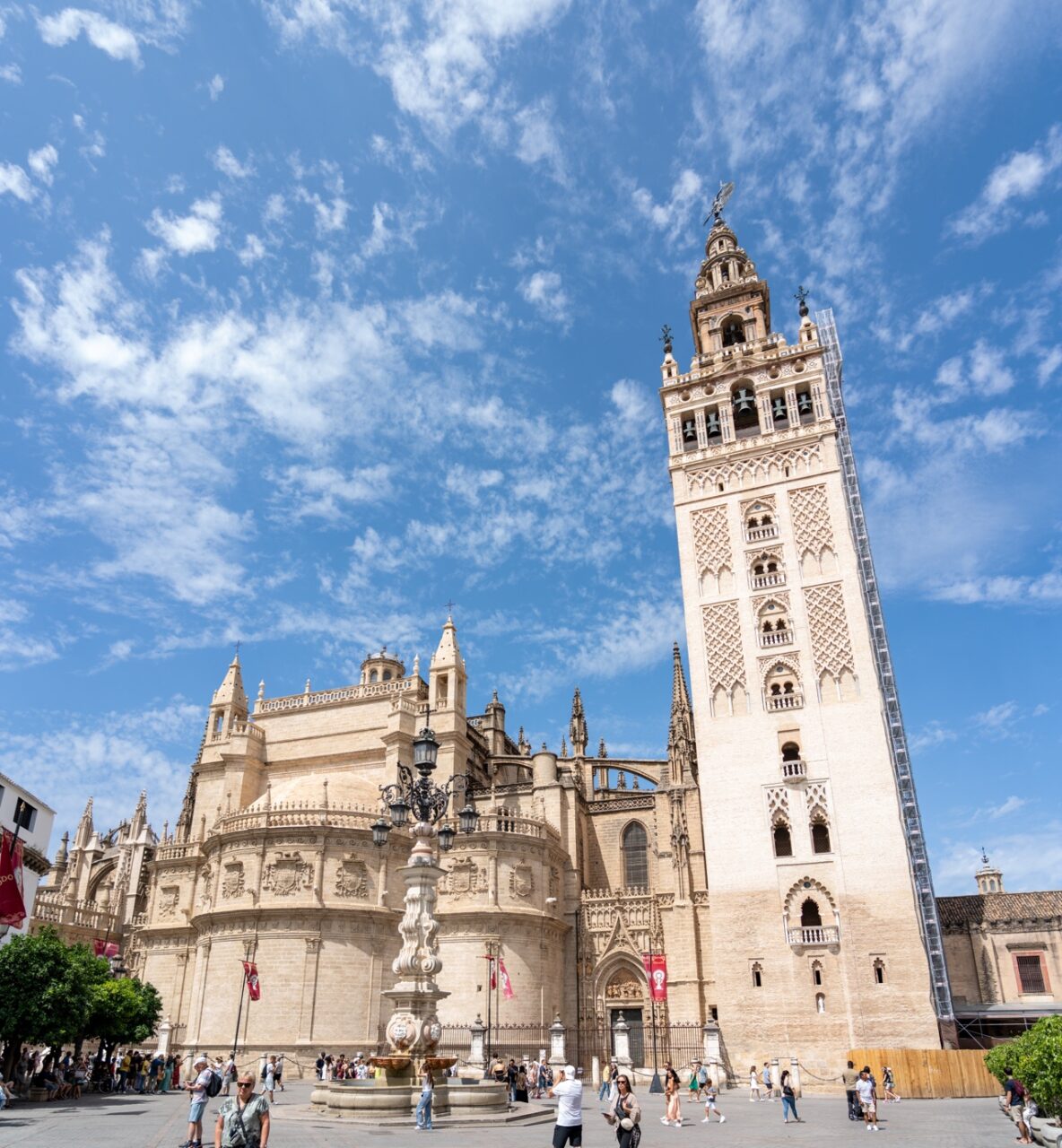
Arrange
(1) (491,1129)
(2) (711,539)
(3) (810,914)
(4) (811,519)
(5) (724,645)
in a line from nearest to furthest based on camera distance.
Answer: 1. (1) (491,1129)
2. (3) (810,914)
3. (5) (724,645)
4. (4) (811,519)
5. (2) (711,539)

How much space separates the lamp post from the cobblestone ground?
5.84 ft

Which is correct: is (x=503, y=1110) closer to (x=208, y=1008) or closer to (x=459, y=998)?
(x=459, y=998)

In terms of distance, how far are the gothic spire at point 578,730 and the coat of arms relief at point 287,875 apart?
19156mm

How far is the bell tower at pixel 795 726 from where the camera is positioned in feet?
107

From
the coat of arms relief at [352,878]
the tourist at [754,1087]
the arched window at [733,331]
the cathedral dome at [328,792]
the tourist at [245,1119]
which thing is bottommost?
the tourist at [754,1087]

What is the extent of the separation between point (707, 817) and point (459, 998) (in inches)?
486

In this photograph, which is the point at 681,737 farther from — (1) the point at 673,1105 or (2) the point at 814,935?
(1) the point at 673,1105

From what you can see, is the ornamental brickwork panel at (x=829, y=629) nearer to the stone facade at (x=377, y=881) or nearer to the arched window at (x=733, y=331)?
the stone facade at (x=377, y=881)

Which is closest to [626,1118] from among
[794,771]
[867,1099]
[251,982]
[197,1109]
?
[197,1109]

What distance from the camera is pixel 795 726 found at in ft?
121

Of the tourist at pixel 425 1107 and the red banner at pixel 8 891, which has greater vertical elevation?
the red banner at pixel 8 891

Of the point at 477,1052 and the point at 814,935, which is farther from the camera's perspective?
the point at 814,935

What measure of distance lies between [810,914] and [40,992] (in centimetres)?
2643

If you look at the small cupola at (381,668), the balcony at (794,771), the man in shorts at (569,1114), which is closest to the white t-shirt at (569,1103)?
the man in shorts at (569,1114)
